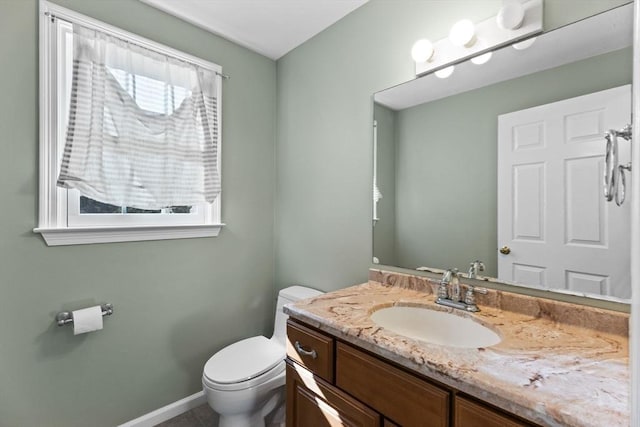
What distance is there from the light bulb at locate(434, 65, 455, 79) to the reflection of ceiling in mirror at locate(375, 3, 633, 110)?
2 centimetres

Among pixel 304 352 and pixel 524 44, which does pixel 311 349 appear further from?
pixel 524 44

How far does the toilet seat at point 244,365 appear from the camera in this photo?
148cm

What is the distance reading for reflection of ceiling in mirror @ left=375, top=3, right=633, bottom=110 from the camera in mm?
1006

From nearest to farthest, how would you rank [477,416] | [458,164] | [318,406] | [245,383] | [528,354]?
[477,416]
[528,354]
[318,406]
[458,164]
[245,383]

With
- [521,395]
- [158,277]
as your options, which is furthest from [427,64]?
[158,277]

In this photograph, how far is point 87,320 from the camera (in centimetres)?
146

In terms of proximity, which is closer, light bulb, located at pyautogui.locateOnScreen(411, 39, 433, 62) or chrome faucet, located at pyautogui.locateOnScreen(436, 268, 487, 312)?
chrome faucet, located at pyautogui.locateOnScreen(436, 268, 487, 312)

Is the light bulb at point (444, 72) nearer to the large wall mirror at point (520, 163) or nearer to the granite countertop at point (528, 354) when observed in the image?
the large wall mirror at point (520, 163)

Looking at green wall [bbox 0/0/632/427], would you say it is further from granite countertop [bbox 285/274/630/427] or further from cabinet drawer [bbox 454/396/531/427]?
cabinet drawer [bbox 454/396/531/427]

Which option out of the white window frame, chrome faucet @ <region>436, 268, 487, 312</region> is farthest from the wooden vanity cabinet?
the white window frame

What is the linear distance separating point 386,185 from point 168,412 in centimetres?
187

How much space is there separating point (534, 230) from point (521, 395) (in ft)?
2.38

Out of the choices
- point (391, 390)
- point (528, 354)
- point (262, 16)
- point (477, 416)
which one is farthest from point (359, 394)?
point (262, 16)

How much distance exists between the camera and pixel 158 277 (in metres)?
1.79
